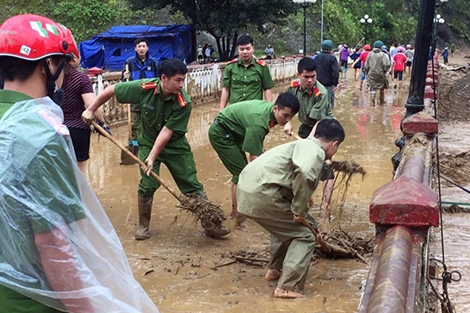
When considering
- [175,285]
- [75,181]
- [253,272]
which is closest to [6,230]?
[75,181]

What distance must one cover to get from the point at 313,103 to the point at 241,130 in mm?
1083

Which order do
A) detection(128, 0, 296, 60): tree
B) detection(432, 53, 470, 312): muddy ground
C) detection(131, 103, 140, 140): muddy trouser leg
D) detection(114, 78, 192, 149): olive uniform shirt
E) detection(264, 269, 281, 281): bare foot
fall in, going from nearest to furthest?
1. detection(264, 269, 281, 281): bare foot
2. detection(432, 53, 470, 312): muddy ground
3. detection(114, 78, 192, 149): olive uniform shirt
4. detection(131, 103, 140, 140): muddy trouser leg
5. detection(128, 0, 296, 60): tree

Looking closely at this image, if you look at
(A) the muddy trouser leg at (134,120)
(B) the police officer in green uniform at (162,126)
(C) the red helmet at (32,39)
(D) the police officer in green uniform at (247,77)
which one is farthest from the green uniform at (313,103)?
(C) the red helmet at (32,39)

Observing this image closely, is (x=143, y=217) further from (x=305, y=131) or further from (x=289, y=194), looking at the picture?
(x=305, y=131)

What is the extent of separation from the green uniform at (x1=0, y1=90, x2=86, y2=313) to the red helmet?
0.27m

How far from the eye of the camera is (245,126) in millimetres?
5551

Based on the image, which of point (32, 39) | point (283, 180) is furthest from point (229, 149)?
point (32, 39)

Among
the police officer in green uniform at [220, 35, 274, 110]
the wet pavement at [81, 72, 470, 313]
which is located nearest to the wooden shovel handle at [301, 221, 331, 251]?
the wet pavement at [81, 72, 470, 313]

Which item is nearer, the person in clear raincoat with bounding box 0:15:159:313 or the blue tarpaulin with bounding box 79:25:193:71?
the person in clear raincoat with bounding box 0:15:159:313

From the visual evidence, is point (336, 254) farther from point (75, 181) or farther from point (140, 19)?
point (140, 19)

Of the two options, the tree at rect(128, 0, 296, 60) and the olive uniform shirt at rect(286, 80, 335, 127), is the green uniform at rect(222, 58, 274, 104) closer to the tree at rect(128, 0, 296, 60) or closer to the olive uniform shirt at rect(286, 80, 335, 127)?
the olive uniform shirt at rect(286, 80, 335, 127)

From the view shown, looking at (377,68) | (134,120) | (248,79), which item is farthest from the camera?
(377,68)

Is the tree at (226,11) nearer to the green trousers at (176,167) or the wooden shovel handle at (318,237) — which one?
the green trousers at (176,167)

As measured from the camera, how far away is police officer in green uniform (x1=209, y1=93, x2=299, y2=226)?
5117 millimetres
